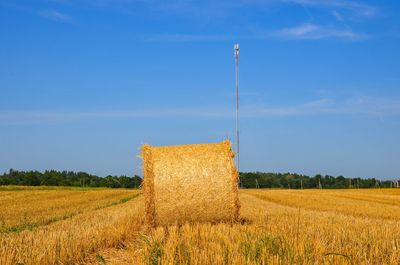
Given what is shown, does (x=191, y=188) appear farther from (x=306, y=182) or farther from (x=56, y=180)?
(x=306, y=182)

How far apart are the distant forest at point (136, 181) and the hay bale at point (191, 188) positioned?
208ft

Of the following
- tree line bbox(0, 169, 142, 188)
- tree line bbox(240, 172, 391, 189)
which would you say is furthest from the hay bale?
tree line bbox(240, 172, 391, 189)

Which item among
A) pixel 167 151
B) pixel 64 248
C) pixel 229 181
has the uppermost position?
pixel 167 151

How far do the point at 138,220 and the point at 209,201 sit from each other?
6.53 feet

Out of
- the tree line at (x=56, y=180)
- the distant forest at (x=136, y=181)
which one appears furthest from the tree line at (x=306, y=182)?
the tree line at (x=56, y=180)

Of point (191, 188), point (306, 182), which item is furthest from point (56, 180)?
point (191, 188)

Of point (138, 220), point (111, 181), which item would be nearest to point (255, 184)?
point (111, 181)

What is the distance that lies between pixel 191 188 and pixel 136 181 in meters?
69.2

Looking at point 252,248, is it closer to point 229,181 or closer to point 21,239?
point 21,239

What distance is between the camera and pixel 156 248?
6.56 metres

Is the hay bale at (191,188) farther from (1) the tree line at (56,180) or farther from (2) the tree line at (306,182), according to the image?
(2) the tree line at (306,182)

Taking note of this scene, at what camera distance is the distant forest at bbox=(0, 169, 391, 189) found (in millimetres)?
76812

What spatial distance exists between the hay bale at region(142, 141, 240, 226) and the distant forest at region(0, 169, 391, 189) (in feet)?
208

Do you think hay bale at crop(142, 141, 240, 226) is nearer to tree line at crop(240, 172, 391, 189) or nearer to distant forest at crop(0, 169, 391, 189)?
distant forest at crop(0, 169, 391, 189)
